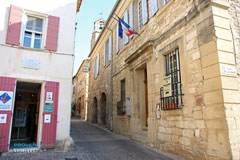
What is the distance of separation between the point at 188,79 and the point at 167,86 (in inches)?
36.6

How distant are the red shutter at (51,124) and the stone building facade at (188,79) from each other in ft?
11.0

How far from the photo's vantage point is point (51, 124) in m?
5.69

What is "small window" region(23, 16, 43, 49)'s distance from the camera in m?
6.11

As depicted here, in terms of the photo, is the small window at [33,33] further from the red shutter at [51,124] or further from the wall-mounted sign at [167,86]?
the wall-mounted sign at [167,86]

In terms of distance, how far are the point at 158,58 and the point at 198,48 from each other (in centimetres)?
185

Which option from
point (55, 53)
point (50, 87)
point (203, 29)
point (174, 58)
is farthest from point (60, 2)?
point (203, 29)

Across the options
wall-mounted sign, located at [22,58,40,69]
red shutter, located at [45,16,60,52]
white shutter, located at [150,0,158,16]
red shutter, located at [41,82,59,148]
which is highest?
white shutter, located at [150,0,158,16]

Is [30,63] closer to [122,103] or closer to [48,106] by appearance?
[48,106]

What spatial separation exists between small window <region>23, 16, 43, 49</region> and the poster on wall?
177 centimetres

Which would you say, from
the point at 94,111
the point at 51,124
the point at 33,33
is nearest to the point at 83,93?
the point at 94,111

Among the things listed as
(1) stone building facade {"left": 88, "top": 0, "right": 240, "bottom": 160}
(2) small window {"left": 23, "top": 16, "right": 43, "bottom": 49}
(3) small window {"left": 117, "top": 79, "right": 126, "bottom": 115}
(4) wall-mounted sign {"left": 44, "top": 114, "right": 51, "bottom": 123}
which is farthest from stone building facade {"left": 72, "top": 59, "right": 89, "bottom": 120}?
(4) wall-mounted sign {"left": 44, "top": 114, "right": 51, "bottom": 123}

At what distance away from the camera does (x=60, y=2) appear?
258 inches

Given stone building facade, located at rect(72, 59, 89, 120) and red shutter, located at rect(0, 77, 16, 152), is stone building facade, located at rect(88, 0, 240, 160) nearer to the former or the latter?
red shutter, located at rect(0, 77, 16, 152)

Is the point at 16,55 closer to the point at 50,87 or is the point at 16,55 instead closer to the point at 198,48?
the point at 50,87
